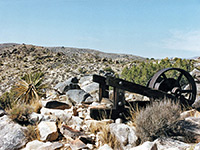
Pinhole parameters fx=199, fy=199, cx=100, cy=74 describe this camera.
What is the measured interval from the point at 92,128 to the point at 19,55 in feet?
141

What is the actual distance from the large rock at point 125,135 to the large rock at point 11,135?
2.21 metres

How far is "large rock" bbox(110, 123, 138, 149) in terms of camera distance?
14.3 ft

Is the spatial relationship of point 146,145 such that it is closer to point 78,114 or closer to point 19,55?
point 78,114

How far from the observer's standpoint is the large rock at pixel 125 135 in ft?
14.3

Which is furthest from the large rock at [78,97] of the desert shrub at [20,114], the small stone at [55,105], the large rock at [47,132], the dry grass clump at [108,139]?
the dry grass clump at [108,139]

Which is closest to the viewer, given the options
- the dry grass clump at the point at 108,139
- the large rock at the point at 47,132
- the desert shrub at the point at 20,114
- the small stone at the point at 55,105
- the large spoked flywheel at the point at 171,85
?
the dry grass clump at the point at 108,139

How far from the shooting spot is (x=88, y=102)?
25.0ft

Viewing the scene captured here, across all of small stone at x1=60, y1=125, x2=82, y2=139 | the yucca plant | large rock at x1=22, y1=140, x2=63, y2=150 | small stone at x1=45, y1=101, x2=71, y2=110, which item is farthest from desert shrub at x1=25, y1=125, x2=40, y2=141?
the yucca plant

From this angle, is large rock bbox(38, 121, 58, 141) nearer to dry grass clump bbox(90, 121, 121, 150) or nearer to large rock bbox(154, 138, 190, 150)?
dry grass clump bbox(90, 121, 121, 150)

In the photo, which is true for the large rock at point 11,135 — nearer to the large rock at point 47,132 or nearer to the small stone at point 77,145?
the large rock at point 47,132

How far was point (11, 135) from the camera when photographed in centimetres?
486

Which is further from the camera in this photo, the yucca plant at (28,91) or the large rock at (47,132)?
the yucca plant at (28,91)

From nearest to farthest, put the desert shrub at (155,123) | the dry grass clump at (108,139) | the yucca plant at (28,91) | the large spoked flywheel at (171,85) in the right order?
the desert shrub at (155,123)
the dry grass clump at (108,139)
the large spoked flywheel at (171,85)
the yucca plant at (28,91)

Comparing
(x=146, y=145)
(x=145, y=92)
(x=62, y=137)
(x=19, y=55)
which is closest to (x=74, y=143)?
(x=62, y=137)
